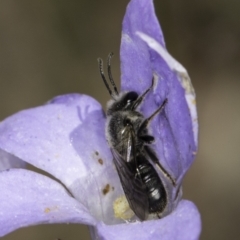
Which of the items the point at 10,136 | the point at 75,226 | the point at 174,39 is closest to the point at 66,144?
the point at 10,136

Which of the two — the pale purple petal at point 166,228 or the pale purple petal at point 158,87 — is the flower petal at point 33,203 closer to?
the pale purple petal at point 166,228

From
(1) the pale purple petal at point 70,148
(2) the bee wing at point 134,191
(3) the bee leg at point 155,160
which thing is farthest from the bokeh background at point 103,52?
(2) the bee wing at point 134,191

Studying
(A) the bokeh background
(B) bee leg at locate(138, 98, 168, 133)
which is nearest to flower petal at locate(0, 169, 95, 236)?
(B) bee leg at locate(138, 98, 168, 133)

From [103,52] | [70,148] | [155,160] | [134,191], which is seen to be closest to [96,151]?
[70,148]

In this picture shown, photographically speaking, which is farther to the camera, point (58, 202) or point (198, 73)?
point (198, 73)

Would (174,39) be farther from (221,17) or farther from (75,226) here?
(75,226)

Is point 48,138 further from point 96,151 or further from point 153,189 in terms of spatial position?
point 153,189

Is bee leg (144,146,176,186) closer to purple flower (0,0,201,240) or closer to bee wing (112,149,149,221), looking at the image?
purple flower (0,0,201,240)
